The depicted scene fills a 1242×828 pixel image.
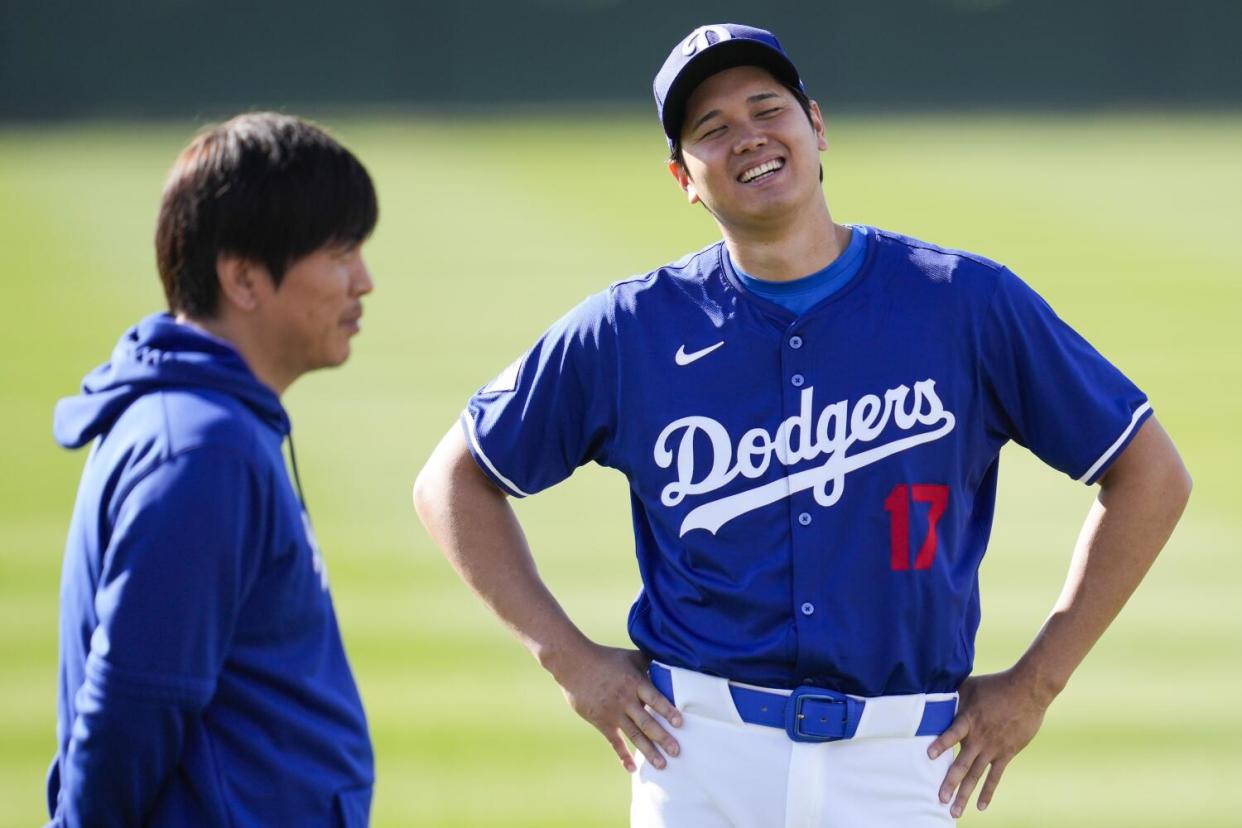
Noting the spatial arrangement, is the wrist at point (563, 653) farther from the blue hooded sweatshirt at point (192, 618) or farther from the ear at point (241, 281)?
the ear at point (241, 281)

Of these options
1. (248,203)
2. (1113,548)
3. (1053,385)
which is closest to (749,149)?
(1053,385)

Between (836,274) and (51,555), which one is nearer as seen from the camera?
(836,274)

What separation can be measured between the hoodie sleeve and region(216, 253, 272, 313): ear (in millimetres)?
274

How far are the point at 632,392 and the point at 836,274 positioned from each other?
1.44 ft

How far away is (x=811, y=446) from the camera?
10.1 feet

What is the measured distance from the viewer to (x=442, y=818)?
5359mm

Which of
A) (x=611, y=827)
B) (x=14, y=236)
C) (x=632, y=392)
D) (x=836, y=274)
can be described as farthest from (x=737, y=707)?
(x=14, y=236)

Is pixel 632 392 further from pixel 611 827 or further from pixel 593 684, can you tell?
pixel 611 827

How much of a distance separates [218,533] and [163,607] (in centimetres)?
12

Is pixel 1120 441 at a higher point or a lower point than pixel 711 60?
lower

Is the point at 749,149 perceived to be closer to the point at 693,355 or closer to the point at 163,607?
the point at 693,355

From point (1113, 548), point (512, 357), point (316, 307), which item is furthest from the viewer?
point (512, 357)

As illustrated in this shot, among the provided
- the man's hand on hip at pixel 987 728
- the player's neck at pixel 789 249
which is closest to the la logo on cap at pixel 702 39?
the player's neck at pixel 789 249

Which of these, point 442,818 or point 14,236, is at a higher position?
point 14,236
